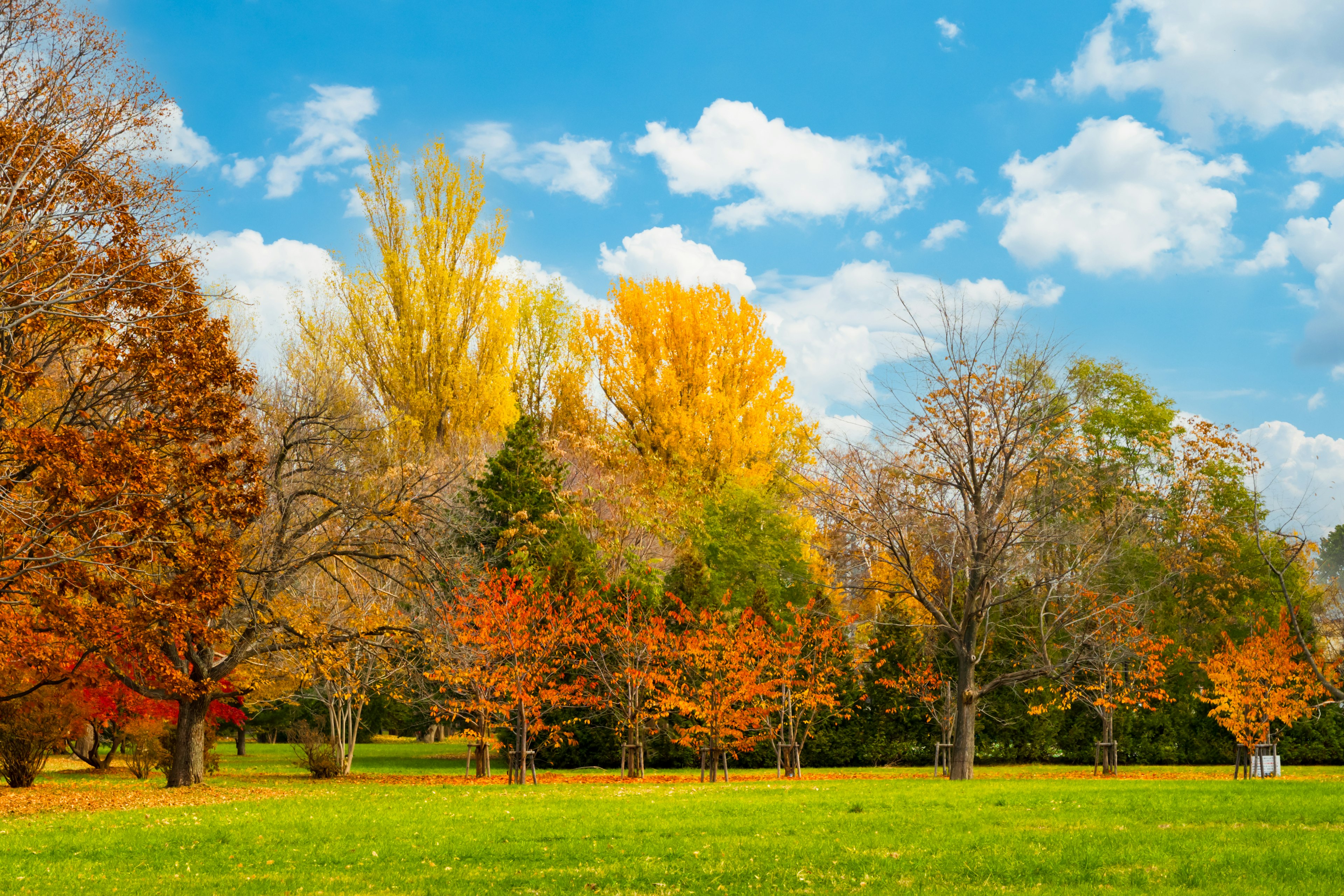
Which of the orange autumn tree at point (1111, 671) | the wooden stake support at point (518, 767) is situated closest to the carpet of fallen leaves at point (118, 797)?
the wooden stake support at point (518, 767)

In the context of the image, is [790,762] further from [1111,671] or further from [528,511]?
[528,511]

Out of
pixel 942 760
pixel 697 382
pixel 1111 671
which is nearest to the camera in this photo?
pixel 1111 671

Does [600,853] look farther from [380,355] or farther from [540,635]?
[380,355]

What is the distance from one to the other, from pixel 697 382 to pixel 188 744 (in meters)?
21.1

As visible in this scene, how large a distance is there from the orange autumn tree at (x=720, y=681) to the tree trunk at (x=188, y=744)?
802cm

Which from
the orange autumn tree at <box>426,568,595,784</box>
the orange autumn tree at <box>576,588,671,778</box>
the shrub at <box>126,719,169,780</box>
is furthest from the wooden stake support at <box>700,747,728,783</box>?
the shrub at <box>126,719,169,780</box>

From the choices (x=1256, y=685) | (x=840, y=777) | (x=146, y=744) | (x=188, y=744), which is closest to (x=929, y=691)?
(x=840, y=777)

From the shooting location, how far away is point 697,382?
33.5 metres

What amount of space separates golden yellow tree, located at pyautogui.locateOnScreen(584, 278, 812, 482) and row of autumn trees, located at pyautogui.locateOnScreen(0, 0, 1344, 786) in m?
0.12

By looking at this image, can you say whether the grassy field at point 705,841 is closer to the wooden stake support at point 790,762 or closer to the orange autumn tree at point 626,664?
the wooden stake support at point 790,762

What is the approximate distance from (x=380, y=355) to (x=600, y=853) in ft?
89.2

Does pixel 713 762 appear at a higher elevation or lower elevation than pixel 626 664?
lower

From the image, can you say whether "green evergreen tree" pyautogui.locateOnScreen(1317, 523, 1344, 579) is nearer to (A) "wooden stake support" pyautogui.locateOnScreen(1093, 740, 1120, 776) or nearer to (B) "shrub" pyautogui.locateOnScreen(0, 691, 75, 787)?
(A) "wooden stake support" pyautogui.locateOnScreen(1093, 740, 1120, 776)

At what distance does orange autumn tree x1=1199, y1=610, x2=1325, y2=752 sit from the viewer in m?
17.6
